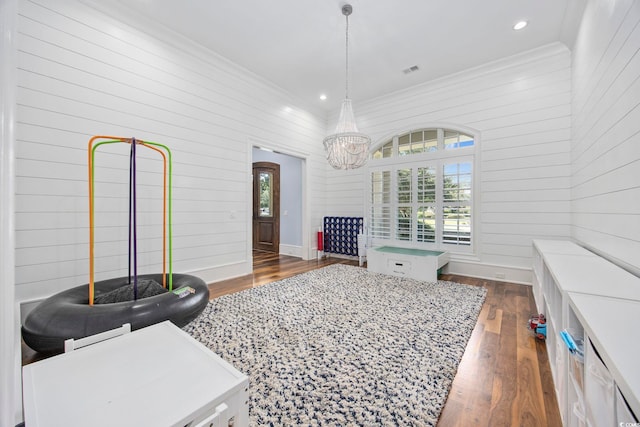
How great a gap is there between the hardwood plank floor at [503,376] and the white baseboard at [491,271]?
2.51 ft

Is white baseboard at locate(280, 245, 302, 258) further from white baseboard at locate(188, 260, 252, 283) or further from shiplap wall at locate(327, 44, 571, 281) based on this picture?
shiplap wall at locate(327, 44, 571, 281)

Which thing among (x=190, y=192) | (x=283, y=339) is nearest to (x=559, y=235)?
(x=283, y=339)

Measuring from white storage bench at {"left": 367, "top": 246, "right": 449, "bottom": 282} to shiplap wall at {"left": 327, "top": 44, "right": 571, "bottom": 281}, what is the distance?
857 millimetres

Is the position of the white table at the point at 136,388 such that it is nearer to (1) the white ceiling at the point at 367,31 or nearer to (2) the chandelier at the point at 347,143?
(2) the chandelier at the point at 347,143

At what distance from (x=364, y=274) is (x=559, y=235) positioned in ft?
8.75

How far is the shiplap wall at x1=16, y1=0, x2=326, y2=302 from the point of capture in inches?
93.7

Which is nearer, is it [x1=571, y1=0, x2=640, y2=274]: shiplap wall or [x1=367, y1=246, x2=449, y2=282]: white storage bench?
[x1=571, y1=0, x2=640, y2=274]: shiplap wall

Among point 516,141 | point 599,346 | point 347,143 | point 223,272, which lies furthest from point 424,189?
point 599,346

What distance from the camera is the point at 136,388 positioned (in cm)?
77

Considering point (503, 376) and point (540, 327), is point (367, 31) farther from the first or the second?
point (503, 376)

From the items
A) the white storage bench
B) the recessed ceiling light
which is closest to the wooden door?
the white storage bench

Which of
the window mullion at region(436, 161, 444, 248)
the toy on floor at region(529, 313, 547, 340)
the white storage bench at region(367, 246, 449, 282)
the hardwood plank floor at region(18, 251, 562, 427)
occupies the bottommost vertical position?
the hardwood plank floor at region(18, 251, 562, 427)

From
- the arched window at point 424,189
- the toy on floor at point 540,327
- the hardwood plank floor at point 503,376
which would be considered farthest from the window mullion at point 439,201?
the toy on floor at point 540,327

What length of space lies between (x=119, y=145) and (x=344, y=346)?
10.2ft
